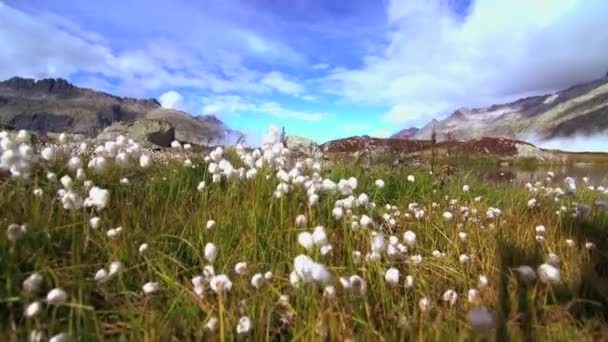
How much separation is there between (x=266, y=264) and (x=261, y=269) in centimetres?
9

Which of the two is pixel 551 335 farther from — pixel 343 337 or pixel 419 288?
pixel 343 337

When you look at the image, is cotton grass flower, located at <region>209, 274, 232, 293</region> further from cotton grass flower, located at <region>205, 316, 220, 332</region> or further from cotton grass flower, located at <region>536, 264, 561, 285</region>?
cotton grass flower, located at <region>536, 264, 561, 285</region>

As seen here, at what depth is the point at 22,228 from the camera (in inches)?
109

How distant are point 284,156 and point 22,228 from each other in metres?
3.28

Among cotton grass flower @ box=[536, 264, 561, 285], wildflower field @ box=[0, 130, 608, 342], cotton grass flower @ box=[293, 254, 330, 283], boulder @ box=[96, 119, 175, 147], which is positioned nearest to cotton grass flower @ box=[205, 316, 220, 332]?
wildflower field @ box=[0, 130, 608, 342]

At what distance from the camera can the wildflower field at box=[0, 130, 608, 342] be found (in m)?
2.37

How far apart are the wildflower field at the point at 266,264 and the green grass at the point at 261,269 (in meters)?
0.01

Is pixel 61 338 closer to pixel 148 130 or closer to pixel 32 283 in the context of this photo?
pixel 32 283

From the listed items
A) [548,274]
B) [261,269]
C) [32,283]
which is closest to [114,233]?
[32,283]

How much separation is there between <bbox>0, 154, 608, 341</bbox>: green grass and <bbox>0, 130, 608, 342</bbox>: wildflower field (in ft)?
0.05

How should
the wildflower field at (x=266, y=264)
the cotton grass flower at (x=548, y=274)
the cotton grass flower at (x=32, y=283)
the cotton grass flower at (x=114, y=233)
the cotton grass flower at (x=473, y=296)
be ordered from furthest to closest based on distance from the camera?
1. the cotton grass flower at (x=114, y=233)
2. the cotton grass flower at (x=473, y=296)
3. the cotton grass flower at (x=548, y=274)
4. the wildflower field at (x=266, y=264)
5. the cotton grass flower at (x=32, y=283)

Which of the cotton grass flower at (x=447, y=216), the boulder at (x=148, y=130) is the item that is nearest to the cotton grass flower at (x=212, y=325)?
the cotton grass flower at (x=447, y=216)

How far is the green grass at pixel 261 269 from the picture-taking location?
2387 millimetres

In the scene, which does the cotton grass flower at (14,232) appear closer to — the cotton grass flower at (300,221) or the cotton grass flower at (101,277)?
the cotton grass flower at (101,277)
